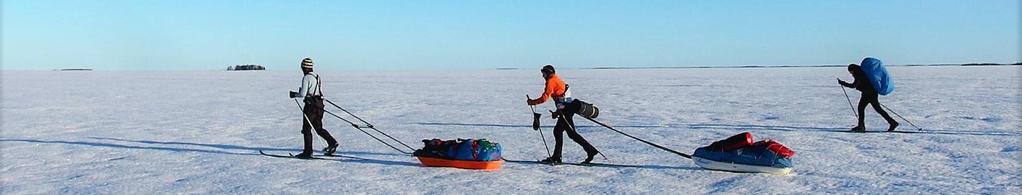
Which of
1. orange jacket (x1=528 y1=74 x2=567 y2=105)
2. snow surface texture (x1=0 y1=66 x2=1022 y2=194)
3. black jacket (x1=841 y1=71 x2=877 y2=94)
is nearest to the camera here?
snow surface texture (x1=0 y1=66 x2=1022 y2=194)

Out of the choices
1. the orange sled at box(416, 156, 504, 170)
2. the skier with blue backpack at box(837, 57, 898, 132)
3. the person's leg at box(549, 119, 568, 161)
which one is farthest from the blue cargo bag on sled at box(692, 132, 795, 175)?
the skier with blue backpack at box(837, 57, 898, 132)

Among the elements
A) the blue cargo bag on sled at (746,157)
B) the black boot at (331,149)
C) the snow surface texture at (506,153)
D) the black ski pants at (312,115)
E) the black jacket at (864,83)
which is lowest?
the snow surface texture at (506,153)

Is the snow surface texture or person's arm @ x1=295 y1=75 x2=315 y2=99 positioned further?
person's arm @ x1=295 y1=75 x2=315 y2=99

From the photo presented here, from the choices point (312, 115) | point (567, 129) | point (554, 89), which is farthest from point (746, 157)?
point (312, 115)

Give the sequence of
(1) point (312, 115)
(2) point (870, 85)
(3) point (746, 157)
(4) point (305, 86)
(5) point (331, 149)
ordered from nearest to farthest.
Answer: (3) point (746, 157) → (4) point (305, 86) → (1) point (312, 115) → (5) point (331, 149) → (2) point (870, 85)

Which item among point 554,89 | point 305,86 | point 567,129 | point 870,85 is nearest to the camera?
point 554,89

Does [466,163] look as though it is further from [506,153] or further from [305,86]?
[305,86]

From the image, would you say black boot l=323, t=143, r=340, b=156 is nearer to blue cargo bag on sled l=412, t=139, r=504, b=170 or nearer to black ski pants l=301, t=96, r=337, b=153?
black ski pants l=301, t=96, r=337, b=153

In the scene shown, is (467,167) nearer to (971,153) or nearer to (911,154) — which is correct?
(911,154)

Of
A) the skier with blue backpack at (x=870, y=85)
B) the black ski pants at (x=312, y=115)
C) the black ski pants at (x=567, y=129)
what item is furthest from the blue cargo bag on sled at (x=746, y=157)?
the skier with blue backpack at (x=870, y=85)

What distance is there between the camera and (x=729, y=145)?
6.05 metres

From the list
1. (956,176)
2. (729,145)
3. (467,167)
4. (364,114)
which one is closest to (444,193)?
(467,167)

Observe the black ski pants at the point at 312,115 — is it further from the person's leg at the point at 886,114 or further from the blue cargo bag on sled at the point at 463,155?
the person's leg at the point at 886,114

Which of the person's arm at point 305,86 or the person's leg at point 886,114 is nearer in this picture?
the person's arm at point 305,86
